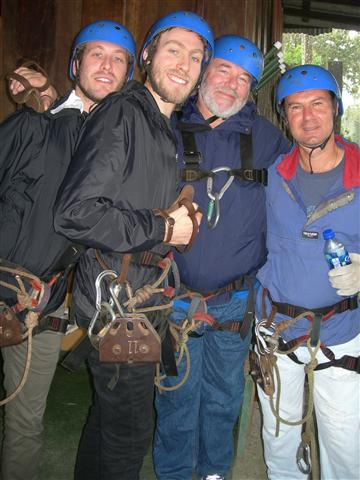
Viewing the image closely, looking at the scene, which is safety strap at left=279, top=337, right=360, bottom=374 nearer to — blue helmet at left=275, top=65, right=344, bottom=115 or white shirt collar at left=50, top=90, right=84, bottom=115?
blue helmet at left=275, top=65, right=344, bottom=115

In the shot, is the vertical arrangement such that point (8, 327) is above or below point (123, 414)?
above

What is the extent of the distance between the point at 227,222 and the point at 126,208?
0.81 m

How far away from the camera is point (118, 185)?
168cm

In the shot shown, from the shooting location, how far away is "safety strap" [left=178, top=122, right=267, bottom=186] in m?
2.34

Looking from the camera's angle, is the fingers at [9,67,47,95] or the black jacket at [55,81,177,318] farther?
the fingers at [9,67,47,95]

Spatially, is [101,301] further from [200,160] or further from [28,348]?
[200,160]

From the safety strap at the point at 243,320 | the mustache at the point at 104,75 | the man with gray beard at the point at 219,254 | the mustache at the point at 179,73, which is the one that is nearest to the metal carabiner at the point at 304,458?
the man with gray beard at the point at 219,254

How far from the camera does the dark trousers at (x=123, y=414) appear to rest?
183 centimetres

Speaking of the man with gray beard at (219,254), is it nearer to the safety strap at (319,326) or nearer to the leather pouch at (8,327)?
the safety strap at (319,326)

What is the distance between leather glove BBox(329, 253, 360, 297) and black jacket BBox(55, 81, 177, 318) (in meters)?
0.92

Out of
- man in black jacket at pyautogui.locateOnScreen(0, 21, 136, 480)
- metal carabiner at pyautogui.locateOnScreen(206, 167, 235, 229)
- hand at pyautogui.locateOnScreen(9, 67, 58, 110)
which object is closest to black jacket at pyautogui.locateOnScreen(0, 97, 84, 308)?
man in black jacket at pyautogui.locateOnScreen(0, 21, 136, 480)

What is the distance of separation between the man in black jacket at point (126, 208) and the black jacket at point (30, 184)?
25 centimetres

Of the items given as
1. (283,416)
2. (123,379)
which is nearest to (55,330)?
(123,379)

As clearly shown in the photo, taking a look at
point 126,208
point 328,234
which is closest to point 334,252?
point 328,234
